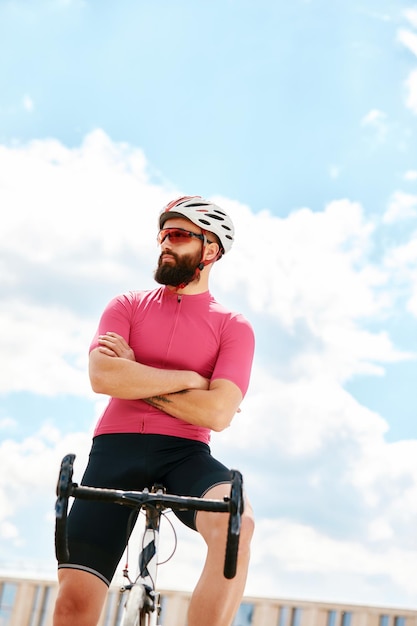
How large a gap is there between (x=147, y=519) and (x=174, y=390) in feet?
3.09

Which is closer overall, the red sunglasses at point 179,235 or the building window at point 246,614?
the red sunglasses at point 179,235

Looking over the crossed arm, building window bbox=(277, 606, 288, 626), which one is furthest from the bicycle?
building window bbox=(277, 606, 288, 626)

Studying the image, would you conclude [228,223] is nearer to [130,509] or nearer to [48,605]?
[130,509]

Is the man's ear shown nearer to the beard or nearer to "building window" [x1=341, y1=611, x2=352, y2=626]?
the beard

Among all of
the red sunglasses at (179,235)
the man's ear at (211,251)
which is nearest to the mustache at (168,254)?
the red sunglasses at (179,235)

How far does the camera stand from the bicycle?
146 inches

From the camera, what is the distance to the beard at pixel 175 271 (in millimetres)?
5543

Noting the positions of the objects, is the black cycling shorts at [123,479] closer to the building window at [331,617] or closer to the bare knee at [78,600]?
the bare knee at [78,600]

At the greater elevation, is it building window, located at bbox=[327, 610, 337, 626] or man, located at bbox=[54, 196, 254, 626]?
building window, located at bbox=[327, 610, 337, 626]

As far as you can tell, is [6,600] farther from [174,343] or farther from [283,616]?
[174,343]

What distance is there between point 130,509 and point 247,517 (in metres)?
0.80

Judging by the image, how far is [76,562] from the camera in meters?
4.72

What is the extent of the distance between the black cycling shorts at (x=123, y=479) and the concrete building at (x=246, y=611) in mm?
58950

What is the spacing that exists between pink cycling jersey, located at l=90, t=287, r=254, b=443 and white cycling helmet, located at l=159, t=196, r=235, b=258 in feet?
1.54
